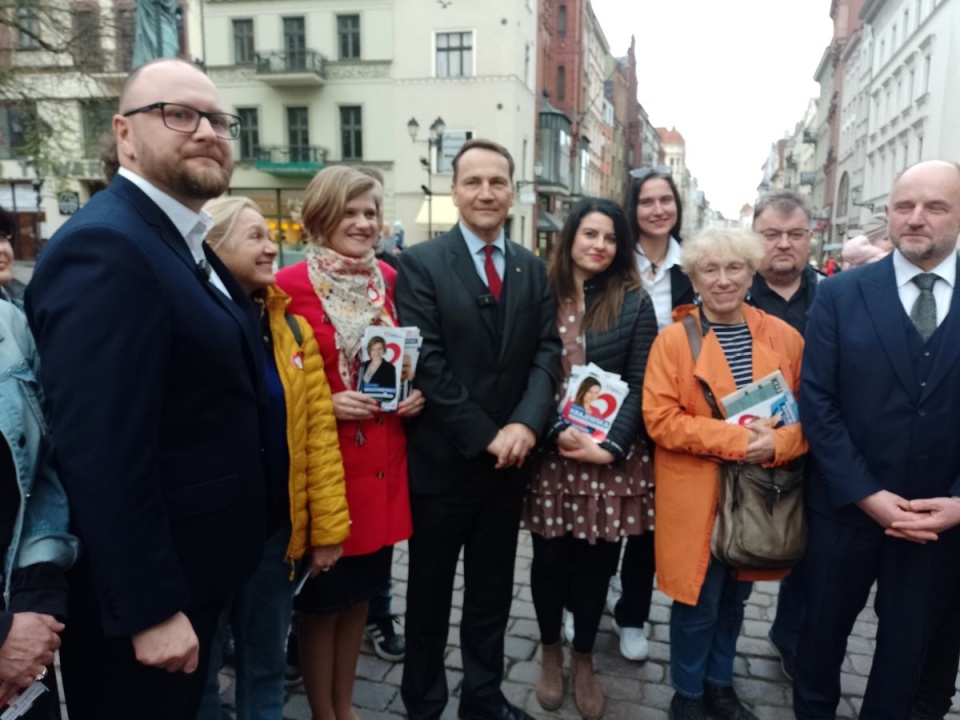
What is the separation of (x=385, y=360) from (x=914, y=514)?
7.06ft

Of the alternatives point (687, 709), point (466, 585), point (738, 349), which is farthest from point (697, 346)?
point (687, 709)

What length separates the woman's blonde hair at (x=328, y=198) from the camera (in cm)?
271

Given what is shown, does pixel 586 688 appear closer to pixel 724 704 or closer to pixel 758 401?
pixel 724 704

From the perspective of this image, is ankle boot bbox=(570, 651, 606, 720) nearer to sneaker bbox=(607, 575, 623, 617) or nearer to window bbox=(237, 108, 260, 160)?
sneaker bbox=(607, 575, 623, 617)

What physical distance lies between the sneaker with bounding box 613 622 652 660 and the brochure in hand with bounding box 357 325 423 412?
2006mm

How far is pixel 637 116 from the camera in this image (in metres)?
72.2

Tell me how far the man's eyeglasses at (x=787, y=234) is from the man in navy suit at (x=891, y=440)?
0.74 m

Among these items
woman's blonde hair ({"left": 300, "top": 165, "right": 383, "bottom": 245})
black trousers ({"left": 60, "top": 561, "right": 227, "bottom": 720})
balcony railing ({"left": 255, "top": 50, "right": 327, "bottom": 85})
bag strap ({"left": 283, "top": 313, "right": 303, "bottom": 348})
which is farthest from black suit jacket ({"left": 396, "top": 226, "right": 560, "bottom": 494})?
balcony railing ({"left": 255, "top": 50, "right": 327, "bottom": 85})

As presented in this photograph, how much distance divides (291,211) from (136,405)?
97.1 feet

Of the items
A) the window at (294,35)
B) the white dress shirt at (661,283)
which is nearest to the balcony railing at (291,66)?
the window at (294,35)

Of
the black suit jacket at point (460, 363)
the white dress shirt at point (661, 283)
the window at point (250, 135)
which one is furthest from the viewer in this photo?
the window at point (250, 135)

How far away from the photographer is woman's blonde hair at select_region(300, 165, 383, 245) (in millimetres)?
2713

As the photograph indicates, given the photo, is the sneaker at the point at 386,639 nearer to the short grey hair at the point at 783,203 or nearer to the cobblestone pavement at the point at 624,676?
the cobblestone pavement at the point at 624,676

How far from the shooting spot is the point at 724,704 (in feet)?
10.4
